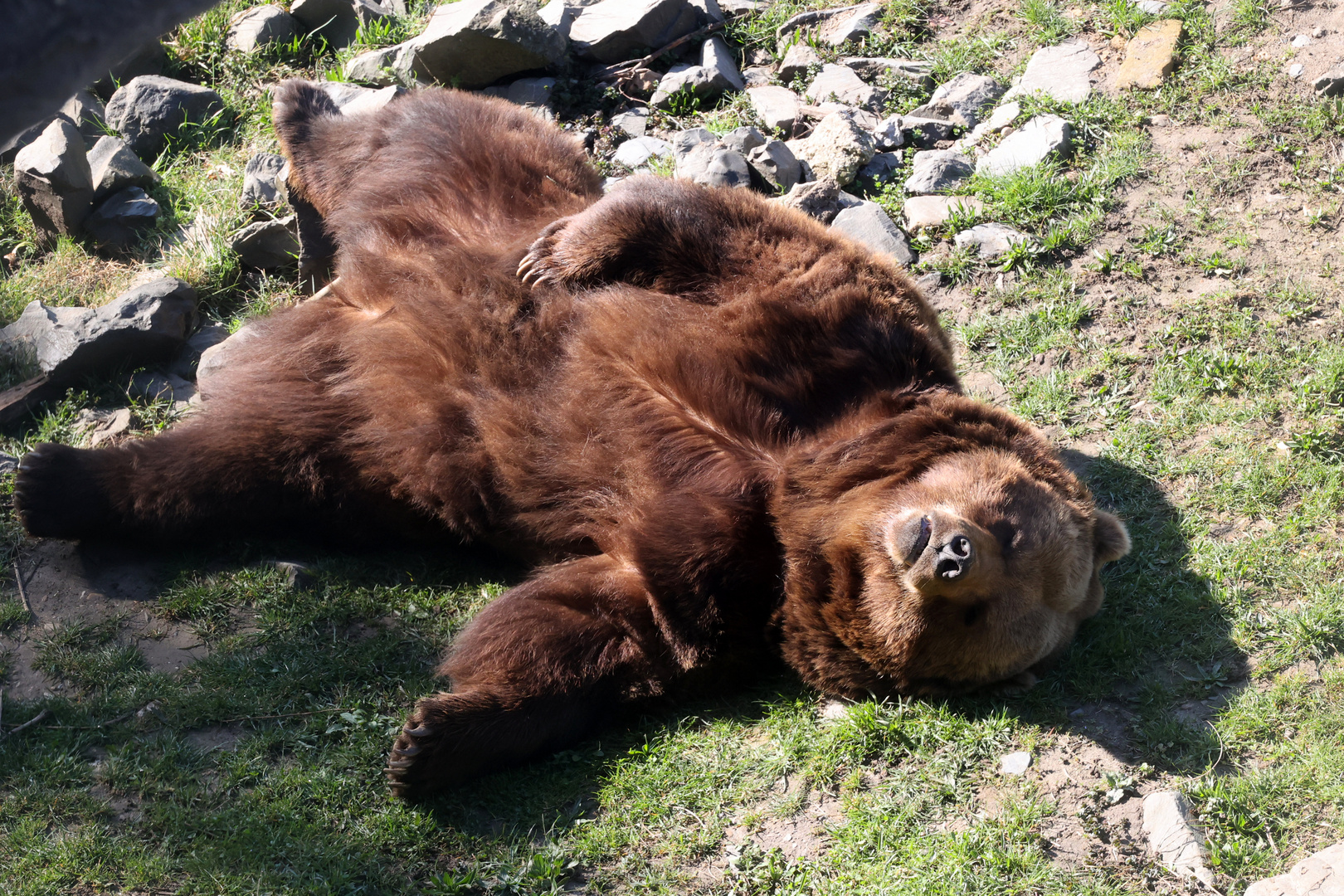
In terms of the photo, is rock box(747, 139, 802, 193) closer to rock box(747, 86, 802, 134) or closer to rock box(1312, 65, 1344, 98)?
rock box(747, 86, 802, 134)

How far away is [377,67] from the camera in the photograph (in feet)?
23.4

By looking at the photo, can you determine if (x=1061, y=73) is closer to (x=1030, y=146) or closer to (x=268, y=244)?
(x=1030, y=146)

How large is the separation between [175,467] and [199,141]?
3495 millimetres

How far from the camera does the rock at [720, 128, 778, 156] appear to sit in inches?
246

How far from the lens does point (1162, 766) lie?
3537mm

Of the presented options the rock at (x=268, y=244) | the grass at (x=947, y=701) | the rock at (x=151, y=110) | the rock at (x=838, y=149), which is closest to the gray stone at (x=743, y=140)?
A: the rock at (x=838, y=149)

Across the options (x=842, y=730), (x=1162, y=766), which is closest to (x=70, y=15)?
(x=842, y=730)

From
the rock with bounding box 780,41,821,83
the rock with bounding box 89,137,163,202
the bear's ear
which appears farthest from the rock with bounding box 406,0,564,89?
the bear's ear

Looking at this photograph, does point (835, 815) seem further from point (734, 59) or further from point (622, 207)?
point (734, 59)

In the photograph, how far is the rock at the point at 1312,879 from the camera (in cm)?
295

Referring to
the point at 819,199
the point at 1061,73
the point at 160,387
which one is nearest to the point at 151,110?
the point at 160,387

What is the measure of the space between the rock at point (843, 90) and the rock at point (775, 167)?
0.75 meters

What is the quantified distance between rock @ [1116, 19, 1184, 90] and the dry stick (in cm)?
260

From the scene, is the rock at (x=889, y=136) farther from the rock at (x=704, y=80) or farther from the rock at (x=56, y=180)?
the rock at (x=56, y=180)
